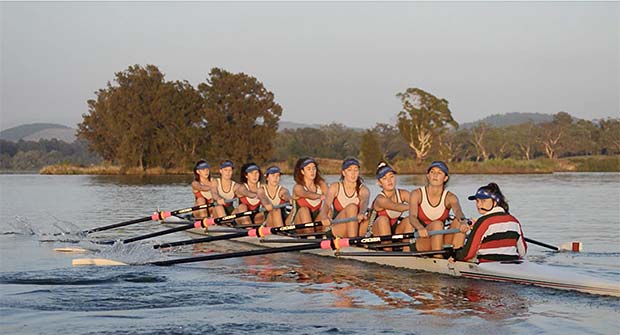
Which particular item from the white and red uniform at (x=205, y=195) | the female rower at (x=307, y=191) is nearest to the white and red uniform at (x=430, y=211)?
the female rower at (x=307, y=191)

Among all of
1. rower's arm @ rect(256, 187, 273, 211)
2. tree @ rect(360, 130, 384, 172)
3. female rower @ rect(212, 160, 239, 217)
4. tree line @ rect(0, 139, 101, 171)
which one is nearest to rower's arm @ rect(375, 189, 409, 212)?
rower's arm @ rect(256, 187, 273, 211)

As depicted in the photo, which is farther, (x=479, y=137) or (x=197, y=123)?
(x=479, y=137)

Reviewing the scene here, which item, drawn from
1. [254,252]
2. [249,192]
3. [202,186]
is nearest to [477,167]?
[202,186]

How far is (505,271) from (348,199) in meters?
3.14

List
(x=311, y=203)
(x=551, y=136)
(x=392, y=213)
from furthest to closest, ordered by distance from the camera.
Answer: (x=551, y=136) < (x=311, y=203) < (x=392, y=213)

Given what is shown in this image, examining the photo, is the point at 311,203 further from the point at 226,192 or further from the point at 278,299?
the point at 278,299

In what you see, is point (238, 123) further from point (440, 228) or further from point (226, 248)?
point (440, 228)

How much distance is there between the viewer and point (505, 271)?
28.9 ft

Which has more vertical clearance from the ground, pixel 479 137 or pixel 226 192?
pixel 479 137

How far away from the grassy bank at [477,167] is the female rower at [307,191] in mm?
52841

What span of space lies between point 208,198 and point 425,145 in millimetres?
55645

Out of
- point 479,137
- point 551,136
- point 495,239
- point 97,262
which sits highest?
point 551,136

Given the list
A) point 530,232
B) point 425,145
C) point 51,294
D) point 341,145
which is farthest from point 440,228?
point 341,145

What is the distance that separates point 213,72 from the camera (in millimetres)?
66375
